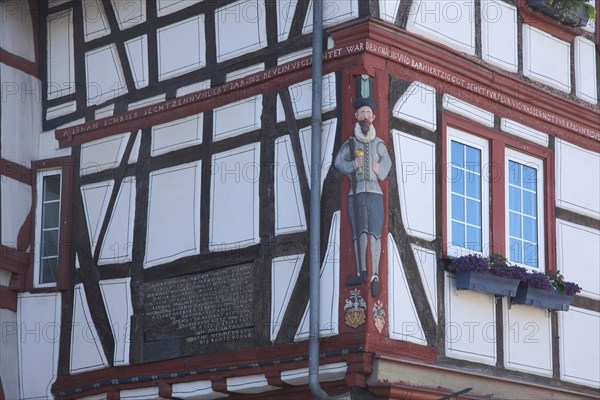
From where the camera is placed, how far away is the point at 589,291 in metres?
15.6

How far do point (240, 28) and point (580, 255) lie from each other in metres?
4.35

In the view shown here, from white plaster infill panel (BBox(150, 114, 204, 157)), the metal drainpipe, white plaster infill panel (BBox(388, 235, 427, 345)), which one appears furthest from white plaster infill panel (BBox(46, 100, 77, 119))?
white plaster infill panel (BBox(388, 235, 427, 345))

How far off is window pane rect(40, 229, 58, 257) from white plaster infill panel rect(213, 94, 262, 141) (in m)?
2.63

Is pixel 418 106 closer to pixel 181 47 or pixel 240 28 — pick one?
pixel 240 28

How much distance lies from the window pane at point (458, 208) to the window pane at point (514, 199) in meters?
0.75

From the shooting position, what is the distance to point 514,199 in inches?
589

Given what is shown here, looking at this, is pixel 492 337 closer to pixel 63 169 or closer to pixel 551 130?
pixel 551 130

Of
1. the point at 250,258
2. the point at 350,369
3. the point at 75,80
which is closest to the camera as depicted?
the point at 350,369

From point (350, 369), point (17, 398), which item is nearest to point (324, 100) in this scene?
point (350, 369)

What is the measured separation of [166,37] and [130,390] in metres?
3.81

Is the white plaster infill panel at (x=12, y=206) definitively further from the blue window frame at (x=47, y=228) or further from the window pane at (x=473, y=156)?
the window pane at (x=473, y=156)

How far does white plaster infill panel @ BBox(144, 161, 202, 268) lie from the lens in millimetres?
14914

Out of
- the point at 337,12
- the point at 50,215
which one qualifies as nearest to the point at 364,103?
the point at 337,12

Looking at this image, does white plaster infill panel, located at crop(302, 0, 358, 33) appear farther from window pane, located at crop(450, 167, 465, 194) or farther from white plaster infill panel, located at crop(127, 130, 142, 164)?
white plaster infill panel, located at crop(127, 130, 142, 164)
